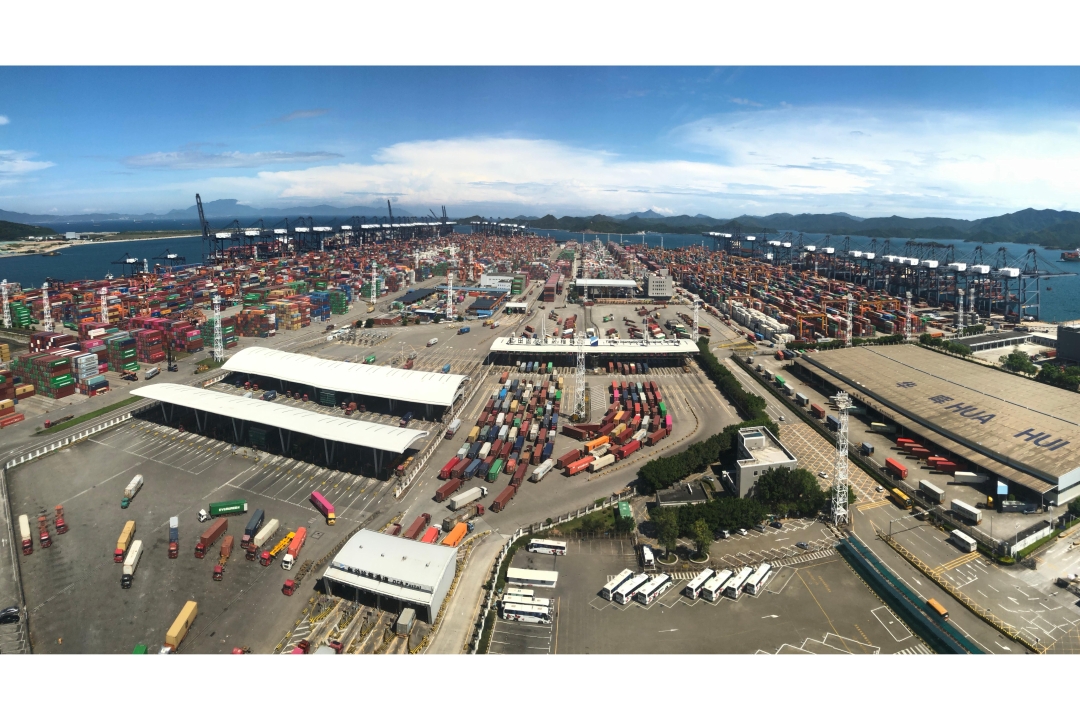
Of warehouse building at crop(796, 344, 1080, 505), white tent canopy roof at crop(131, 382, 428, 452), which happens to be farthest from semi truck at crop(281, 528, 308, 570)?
warehouse building at crop(796, 344, 1080, 505)

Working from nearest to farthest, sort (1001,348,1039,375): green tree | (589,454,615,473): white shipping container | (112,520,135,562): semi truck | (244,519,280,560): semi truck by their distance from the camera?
(112,520,135,562): semi truck → (244,519,280,560): semi truck → (589,454,615,473): white shipping container → (1001,348,1039,375): green tree

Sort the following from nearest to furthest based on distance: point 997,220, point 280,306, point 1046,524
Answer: point 1046,524
point 280,306
point 997,220

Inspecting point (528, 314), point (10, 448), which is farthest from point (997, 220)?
point (10, 448)

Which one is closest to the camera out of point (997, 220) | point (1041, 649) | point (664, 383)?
point (1041, 649)

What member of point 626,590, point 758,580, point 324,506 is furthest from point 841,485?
point 324,506

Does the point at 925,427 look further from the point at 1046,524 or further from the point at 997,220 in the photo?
the point at 997,220

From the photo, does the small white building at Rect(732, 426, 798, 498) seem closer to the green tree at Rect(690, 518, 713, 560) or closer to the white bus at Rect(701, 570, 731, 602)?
the green tree at Rect(690, 518, 713, 560)
